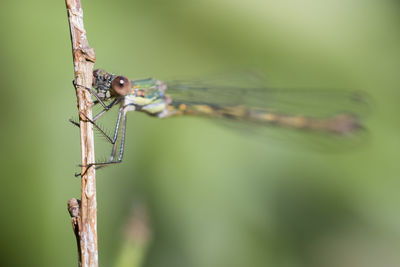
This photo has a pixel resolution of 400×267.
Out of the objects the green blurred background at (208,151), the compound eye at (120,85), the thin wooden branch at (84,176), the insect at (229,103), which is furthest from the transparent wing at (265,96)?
the thin wooden branch at (84,176)

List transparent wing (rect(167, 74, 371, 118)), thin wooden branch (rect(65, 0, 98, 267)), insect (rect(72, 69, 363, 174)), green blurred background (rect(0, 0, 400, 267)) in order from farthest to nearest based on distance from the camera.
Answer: transparent wing (rect(167, 74, 371, 118)), green blurred background (rect(0, 0, 400, 267)), insect (rect(72, 69, 363, 174)), thin wooden branch (rect(65, 0, 98, 267))

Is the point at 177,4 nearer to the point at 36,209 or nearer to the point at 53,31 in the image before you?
the point at 53,31

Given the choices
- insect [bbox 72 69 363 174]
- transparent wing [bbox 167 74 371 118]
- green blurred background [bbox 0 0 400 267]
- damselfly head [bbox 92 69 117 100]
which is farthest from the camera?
transparent wing [bbox 167 74 371 118]

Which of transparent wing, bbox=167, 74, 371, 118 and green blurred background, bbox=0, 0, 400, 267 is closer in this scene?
green blurred background, bbox=0, 0, 400, 267

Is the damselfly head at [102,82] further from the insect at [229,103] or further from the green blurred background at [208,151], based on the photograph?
the green blurred background at [208,151]

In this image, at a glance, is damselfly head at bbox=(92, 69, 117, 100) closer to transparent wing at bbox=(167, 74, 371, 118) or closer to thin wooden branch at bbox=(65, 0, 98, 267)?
thin wooden branch at bbox=(65, 0, 98, 267)

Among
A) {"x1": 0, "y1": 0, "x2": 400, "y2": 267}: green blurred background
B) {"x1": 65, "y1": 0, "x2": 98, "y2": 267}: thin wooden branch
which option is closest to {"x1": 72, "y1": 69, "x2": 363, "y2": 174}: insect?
{"x1": 0, "y1": 0, "x2": 400, "y2": 267}: green blurred background
